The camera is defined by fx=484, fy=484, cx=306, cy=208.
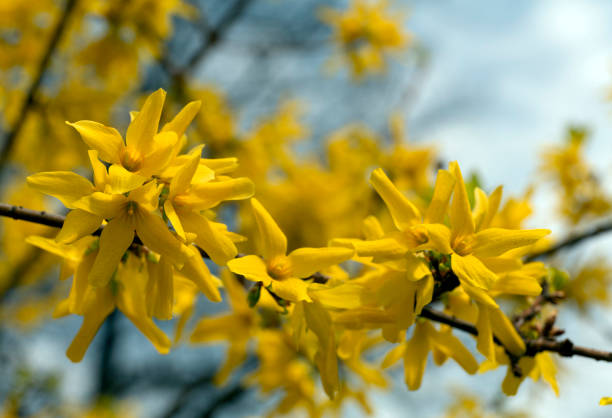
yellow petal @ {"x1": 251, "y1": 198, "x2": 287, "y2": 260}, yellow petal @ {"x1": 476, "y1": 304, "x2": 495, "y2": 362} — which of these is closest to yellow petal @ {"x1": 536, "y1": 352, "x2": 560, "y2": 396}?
yellow petal @ {"x1": 476, "y1": 304, "x2": 495, "y2": 362}

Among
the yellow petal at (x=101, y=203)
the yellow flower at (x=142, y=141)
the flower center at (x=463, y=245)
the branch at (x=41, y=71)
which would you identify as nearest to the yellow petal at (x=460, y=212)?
the flower center at (x=463, y=245)

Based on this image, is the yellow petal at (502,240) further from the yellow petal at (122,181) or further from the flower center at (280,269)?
the yellow petal at (122,181)

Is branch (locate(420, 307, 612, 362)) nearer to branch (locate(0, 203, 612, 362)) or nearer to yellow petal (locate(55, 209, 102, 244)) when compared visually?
branch (locate(0, 203, 612, 362))

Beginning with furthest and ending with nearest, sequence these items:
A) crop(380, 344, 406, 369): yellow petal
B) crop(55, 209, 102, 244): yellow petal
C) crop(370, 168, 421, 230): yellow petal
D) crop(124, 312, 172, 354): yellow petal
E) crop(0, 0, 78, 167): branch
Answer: crop(0, 0, 78, 167): branch
crop(380, 344, 406, 369): yellow petal
crop(124, 312, 172, 354): yellow petal
crop(370, 168, 421, 230): yellow petal
crop(55, 209, 102, 244): yellow petal

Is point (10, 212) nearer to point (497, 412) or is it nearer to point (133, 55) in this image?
point (133, 55)

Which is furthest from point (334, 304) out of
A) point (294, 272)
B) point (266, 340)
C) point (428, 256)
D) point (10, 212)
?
point (266, 340)

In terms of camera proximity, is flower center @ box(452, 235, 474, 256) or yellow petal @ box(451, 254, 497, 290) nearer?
yellow petal @ box(451, 254, 497, 290)

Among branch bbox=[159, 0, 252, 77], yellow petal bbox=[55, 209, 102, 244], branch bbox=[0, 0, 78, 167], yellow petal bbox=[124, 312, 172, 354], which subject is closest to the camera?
yellow petal bbox=[55, 209, 102, 244]
